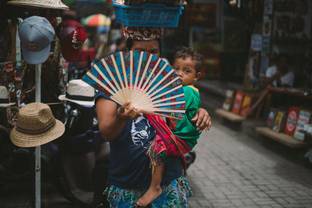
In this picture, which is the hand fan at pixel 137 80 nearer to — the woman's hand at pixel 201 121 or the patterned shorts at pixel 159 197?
the woman's hand at pixel 201 121

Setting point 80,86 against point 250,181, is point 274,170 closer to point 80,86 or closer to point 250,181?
point 250,181

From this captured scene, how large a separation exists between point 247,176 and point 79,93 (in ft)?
9.29

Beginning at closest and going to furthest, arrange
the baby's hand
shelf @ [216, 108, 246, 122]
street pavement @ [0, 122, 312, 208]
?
the baby's hand
street pavement @ [0, 122, 312, 208]
shelf @ [216, 108, 246, 122]

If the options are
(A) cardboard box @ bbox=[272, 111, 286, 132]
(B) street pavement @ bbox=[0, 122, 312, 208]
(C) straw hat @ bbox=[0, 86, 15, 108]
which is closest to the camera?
(C) straw hat @ bbox=[0, 86, 15, 108]

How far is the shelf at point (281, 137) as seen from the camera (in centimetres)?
638

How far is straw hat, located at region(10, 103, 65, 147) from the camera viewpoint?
11.9ft

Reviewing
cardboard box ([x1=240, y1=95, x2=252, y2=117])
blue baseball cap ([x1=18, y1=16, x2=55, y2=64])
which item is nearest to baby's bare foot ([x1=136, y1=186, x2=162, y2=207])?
blue baseball cap ([x1=18, y1=16, x2=55, y2=64])

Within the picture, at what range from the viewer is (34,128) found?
3654 millimetres

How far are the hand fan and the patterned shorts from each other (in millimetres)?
503

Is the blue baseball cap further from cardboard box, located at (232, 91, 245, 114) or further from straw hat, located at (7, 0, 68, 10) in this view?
cardboard box, located at (232, 91, 245, 114)

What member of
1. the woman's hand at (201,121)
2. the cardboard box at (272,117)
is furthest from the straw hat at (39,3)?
the cardboard box at (272,117)

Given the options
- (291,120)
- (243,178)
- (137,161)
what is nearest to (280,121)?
(291,120)

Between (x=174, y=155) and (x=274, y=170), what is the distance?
166 inches

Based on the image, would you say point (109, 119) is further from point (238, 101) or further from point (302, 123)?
point (238, 101)
